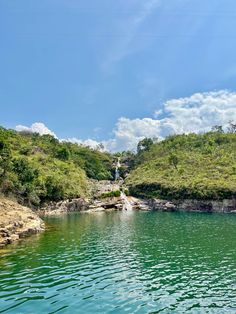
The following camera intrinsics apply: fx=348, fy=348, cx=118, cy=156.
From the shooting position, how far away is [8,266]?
114 feet

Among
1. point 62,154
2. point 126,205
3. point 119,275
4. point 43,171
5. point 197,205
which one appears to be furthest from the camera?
point 62,154

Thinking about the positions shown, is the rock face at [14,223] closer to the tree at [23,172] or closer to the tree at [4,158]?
the tree at [4,158]

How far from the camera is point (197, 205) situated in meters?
120

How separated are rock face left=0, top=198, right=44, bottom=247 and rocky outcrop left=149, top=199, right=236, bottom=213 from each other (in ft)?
217

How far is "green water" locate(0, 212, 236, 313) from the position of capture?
23484 millimetres

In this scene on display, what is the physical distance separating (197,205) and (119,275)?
93027mm

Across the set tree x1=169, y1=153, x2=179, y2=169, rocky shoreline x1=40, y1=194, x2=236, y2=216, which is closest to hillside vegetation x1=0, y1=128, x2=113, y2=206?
rocky shoreline x1=40, y1=194, x2=236, y2=216

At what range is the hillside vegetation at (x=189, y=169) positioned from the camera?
122 metres

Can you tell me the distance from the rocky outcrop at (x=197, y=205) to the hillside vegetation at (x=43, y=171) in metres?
27.5

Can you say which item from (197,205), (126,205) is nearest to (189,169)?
(197,205)

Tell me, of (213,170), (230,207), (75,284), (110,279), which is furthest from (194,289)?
(213,170)

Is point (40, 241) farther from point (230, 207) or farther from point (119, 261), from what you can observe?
point (230, 207)

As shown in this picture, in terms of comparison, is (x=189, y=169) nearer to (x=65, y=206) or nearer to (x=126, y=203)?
(x=126, y=203)

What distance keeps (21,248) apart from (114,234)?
1828 centimetres
